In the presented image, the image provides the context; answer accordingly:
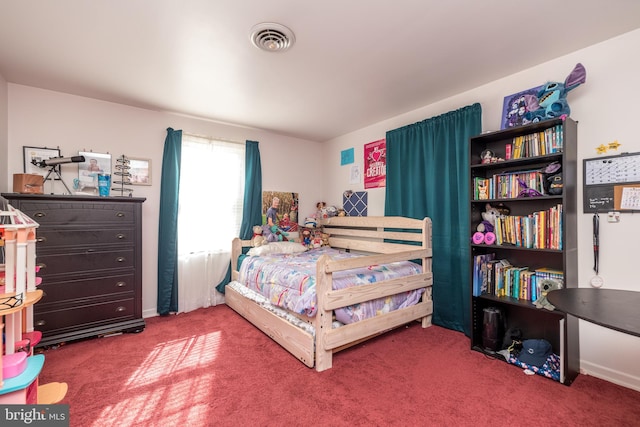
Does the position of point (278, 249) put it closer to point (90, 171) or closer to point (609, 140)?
point (90, 171)

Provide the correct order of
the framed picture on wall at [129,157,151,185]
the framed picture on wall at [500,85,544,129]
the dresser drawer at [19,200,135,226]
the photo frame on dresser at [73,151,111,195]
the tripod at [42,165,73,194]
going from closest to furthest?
the framed picture on wall at [500,85,544,129], the dresser drawer at [19,200,135,226], the tripod at [42,165,73,194], the photo frame on dresser at [73,151,111,195], the framed picture on wall at [129,157,151,185]

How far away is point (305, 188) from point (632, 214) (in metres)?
3.60

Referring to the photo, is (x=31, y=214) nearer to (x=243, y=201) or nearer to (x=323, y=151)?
(x=243, y=201)

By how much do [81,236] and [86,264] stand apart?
0.27 meters

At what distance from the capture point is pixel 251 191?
3.96m

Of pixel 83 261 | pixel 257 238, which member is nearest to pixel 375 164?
pixel 257 238

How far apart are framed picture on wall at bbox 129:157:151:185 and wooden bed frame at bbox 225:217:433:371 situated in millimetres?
1277

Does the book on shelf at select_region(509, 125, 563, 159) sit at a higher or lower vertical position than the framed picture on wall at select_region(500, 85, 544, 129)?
lower

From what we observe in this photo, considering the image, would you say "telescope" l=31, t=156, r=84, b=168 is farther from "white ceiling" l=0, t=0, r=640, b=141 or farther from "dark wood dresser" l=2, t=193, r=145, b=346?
"white ceiling" l=0, t=0, r=640, b=141

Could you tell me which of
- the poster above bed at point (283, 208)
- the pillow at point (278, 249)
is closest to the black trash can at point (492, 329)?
the pillow at point (278, 249)

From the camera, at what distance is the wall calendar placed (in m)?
1.93

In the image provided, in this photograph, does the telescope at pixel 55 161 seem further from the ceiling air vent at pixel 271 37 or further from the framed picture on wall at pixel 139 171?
the ceiling air vent at pixel 271 37

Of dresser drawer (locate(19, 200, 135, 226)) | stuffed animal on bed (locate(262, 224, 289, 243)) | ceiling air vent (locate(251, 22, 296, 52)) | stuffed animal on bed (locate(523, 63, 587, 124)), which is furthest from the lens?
stuffed animal on bed (locate(262, 224, 289, 243))

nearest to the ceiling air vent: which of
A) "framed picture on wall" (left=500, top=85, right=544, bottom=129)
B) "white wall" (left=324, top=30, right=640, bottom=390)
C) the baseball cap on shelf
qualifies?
"framed picture on wall" (left=500, top=85, right=544, bottom=129)
